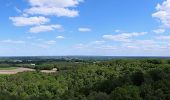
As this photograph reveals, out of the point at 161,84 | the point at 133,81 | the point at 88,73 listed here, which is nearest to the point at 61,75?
the point at 88,73

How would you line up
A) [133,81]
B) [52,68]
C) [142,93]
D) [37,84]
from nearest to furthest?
[142,93], [133,81], [37,84], [52,68]

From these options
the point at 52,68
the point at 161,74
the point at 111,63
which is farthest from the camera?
the point at 52,68

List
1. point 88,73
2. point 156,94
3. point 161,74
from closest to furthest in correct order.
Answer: point 156,94
point 161,74
point 88,73

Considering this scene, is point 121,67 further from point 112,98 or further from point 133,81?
point 112,98

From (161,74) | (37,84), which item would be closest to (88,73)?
(37,84)

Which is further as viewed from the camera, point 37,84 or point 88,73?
point 88,73

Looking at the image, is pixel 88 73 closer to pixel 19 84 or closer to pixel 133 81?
pixel 19 84
